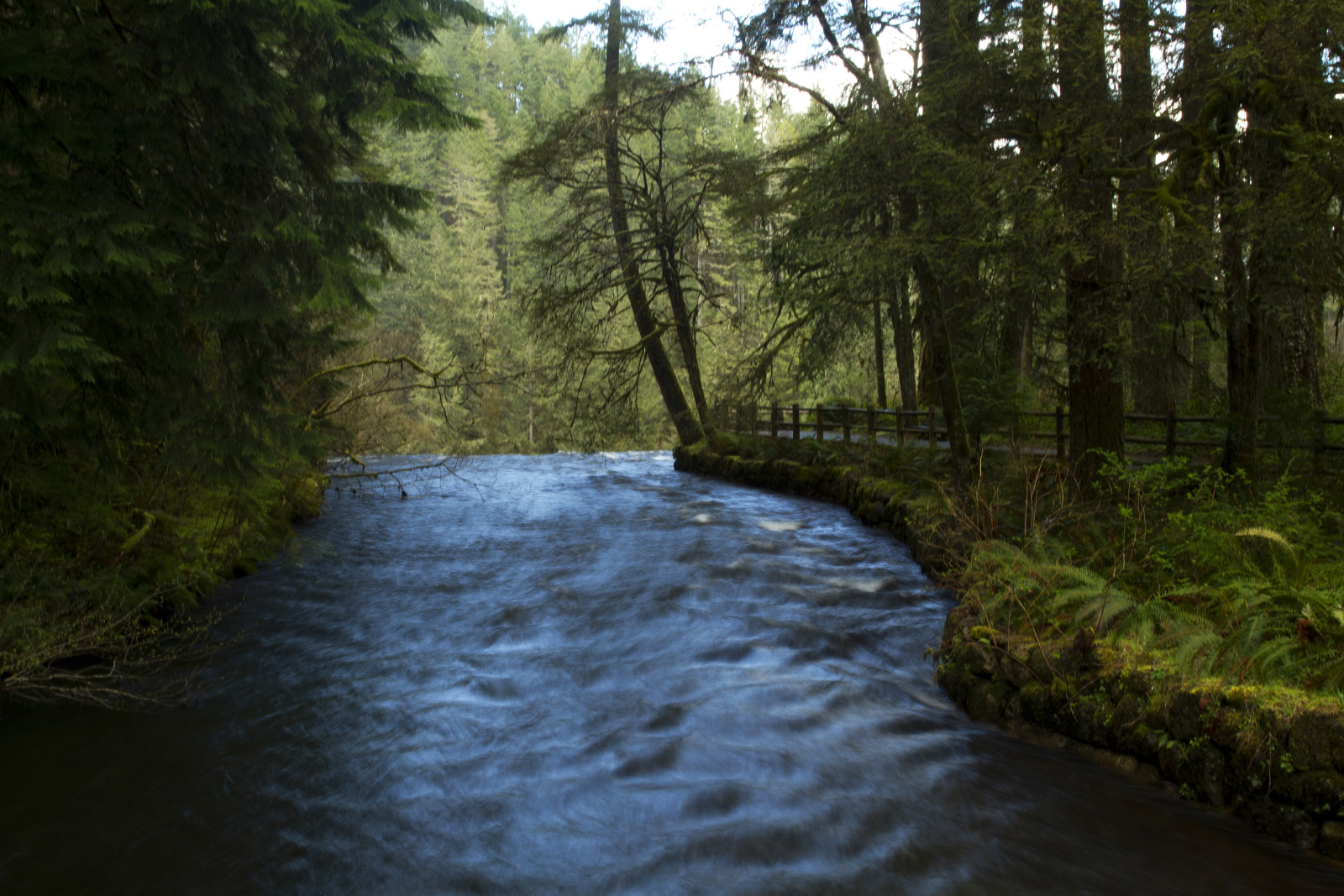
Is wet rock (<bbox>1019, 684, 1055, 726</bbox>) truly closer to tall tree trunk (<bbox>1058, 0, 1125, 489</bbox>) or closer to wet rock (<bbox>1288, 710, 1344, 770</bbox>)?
wet rock (<bbox>1288, 710, 1344, 770</bbox>)

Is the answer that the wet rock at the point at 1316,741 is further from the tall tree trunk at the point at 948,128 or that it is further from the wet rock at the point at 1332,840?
the tall tree trunk at the point at 948,128

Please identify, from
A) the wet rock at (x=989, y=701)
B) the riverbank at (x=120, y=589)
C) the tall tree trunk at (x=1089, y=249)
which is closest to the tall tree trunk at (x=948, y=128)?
the tall tree trunk at (x=1089, y=249)

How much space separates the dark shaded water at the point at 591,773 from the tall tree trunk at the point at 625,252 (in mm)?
12696

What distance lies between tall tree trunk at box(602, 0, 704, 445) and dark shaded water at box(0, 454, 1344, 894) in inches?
500

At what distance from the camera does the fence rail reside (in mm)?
10570

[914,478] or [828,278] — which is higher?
[828,278]

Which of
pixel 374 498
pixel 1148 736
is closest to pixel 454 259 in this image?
pixel 374 498

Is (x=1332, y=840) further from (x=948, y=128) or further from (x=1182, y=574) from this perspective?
(x=948, y=128)

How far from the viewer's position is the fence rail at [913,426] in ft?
34.7

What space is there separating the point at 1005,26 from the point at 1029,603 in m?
6.44

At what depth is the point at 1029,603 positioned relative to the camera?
6812 mm

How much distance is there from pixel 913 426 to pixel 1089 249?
9.62 metres

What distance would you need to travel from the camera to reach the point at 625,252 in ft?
68.7

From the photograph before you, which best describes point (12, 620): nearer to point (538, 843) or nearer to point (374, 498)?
point (538, 843)
